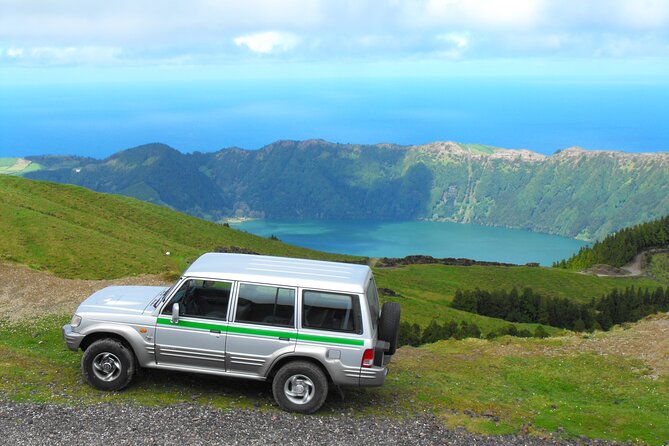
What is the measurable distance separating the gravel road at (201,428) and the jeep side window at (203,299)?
93.9 inches

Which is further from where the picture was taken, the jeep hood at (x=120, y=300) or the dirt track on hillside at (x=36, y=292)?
the dirt track on hillside at (x=36, y=292)

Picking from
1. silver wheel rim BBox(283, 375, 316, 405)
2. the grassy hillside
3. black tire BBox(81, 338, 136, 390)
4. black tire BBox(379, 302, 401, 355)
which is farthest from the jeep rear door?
the grassy hillside

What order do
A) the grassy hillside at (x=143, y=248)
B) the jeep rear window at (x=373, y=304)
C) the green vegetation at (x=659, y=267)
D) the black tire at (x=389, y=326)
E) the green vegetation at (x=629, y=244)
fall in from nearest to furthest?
the jeep rear window at (x=373, y=304)
the black tire at (x=389, y=326)
the grassy hillside at (x=143, y=248)
the green vegetation at (x=659, y=267)
the green vegetation at (x=629, y=244)

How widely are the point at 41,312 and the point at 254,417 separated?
18.0 metres

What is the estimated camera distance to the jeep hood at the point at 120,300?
1661 centimetres

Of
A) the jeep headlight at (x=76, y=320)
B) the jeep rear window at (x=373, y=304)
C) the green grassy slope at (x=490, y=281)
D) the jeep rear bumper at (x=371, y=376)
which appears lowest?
the green grassy slope at (x=490, y=281)

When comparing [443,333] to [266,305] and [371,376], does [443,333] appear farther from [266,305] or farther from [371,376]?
[266,305]

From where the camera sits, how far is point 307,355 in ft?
51.6

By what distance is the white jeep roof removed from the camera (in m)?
15.7

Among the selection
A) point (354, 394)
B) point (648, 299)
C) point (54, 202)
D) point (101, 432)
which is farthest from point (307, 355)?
point (648, 299)

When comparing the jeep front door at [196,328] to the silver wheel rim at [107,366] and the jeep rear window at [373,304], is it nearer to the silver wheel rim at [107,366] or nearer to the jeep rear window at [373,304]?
the silver wheel rim at [107,366]

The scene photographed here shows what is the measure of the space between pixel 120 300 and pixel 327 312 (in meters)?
5.96

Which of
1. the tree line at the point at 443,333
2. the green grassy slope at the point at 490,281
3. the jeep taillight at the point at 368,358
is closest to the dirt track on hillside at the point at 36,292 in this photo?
the jeep taillight at the point at 368,358

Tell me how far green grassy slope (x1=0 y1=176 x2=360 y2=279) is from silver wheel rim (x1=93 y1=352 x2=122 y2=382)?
33892 mm
